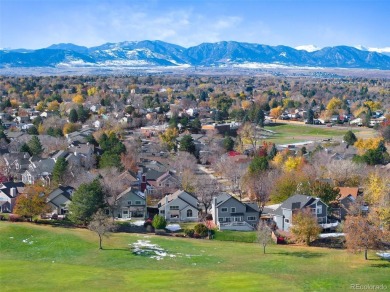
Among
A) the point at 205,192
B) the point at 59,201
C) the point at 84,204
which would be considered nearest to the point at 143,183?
the point at 205,192

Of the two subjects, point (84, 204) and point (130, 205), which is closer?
point (84, 204)

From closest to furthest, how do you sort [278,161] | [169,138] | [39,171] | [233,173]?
[233,173] < [39,171] < [278,161] < [169,138]

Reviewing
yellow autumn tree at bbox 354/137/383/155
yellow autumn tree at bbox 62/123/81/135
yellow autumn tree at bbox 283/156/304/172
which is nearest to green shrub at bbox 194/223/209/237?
yellow autumn tree at bbox 283/156/304/172

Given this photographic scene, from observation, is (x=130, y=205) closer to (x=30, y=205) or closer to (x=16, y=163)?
(x=30, y=205)

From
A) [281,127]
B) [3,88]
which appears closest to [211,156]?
[281,127]

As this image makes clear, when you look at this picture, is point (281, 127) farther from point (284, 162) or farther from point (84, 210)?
point (84, 210)

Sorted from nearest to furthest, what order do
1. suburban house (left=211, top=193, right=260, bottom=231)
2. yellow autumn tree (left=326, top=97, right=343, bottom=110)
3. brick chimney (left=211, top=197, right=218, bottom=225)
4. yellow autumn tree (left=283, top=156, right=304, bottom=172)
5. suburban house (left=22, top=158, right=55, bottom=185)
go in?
1. suburban house (left=211, top=193, right=260, bottom=231)
2. brick chimney (left=211, top=197, right=218, bottom=225)
3. suburban house (left=22, top=158, right=55, bottom=185)
4. yellow autumn tree (left=283, top=156, right=304, bottom=172)
5. yellow autumn tree (left=326, top=97, right=343, bottom=110)

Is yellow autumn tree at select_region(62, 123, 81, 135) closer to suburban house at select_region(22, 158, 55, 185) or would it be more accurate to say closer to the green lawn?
suburban house at select_region(22, 158, 55, 185)
